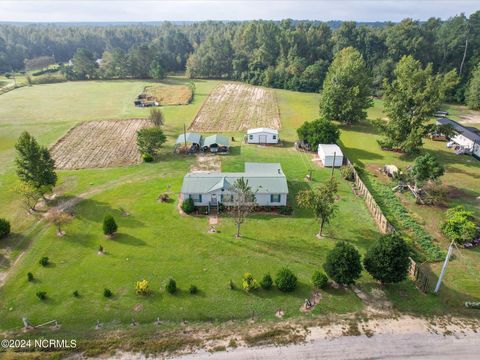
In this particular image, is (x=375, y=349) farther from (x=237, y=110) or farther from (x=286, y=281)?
(x=237, y=110)

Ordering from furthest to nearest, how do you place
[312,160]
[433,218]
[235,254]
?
[312,160] → [433,218] → [235,254]

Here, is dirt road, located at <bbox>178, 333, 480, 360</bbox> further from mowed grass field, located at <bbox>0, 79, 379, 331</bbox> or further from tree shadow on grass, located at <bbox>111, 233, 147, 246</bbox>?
tree shadow on grass, located at <bbox>111, 233, 147, 246</bbox>

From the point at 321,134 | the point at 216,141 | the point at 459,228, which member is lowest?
the point at 459,228

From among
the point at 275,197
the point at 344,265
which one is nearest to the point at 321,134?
the point at 275,197

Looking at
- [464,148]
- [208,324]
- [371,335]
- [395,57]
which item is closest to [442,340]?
[371,335]


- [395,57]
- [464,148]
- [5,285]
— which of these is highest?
[395,57]

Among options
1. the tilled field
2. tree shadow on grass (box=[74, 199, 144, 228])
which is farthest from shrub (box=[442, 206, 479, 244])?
the tilled field

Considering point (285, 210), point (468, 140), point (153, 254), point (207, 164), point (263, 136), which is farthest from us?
point (263, 136)

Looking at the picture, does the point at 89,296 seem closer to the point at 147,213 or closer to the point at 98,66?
the point at 147,213
